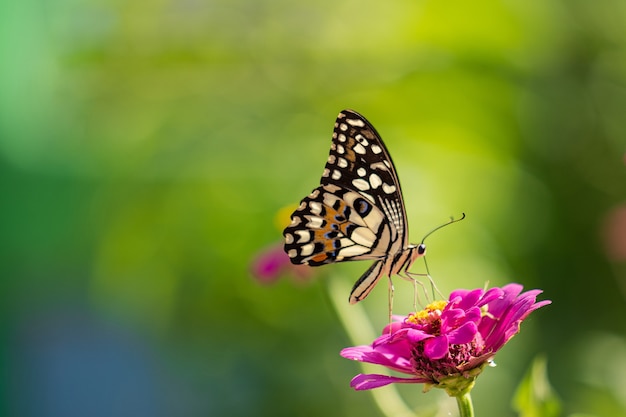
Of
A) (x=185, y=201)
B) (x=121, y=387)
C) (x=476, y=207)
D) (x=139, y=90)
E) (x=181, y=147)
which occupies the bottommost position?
(x=121, y=387)

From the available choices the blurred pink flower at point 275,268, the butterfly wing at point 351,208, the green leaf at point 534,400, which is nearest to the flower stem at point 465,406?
the green leaf at point 534,400

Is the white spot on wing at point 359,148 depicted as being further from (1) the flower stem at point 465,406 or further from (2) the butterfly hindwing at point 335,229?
(1) the flower stem at point 465,406

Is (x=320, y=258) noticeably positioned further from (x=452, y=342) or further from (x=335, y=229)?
(x=452, y=342)

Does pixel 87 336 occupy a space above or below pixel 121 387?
above

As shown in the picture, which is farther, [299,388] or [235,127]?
[235,127]

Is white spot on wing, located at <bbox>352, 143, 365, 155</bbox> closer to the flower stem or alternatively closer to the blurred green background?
the flower stem

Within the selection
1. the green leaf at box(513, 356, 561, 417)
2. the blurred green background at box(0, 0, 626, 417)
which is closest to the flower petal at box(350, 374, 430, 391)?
the green leaf at box(513, 356, 561, 417)

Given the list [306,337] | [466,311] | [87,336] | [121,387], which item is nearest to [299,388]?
[306,337]

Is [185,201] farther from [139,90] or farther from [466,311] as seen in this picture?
[466,311]
